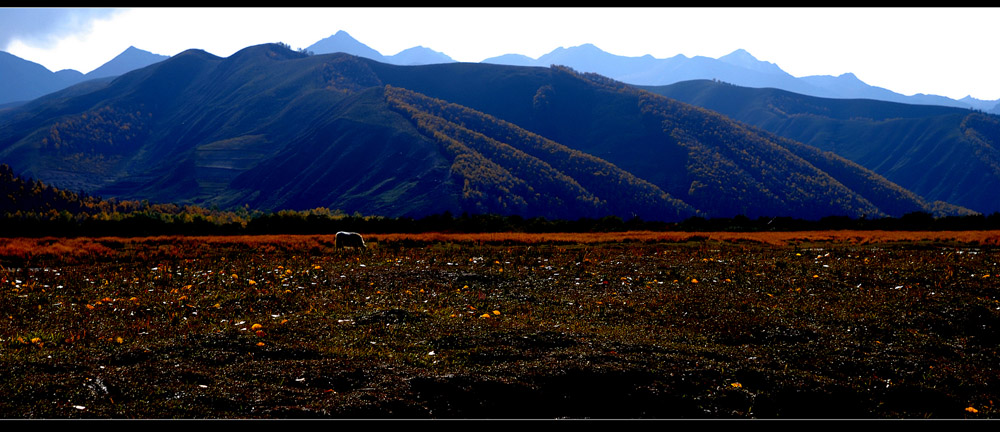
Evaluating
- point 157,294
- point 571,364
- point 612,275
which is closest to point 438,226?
point 612,275

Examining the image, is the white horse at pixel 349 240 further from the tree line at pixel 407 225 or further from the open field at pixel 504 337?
the tree line at pixel 407 225

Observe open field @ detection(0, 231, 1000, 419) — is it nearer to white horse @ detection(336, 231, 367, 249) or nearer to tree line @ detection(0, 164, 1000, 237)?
white horse @ detection(336, 231, 367, 249)

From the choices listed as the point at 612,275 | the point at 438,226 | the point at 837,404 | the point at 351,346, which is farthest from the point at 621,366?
the point at 438,226

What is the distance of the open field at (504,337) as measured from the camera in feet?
35.5

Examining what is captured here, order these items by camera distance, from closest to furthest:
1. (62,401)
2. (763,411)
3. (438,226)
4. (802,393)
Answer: (62,401)
(763,411)
(802,393)
(438,226)

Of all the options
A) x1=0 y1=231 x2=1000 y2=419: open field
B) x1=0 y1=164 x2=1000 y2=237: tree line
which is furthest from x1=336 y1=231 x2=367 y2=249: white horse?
x1=0 y1=164 x2=1000 y2=237: tree line

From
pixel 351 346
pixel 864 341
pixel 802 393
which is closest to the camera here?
pixel 802 393

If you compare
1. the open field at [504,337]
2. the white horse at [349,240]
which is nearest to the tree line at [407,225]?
the white horse at [349,240]

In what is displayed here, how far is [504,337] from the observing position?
1506cm

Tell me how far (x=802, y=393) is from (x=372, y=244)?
33311mm

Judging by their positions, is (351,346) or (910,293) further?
(910,293)

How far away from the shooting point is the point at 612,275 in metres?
26.1

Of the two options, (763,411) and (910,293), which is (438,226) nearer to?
(910,293)

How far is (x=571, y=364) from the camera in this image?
12.5m
